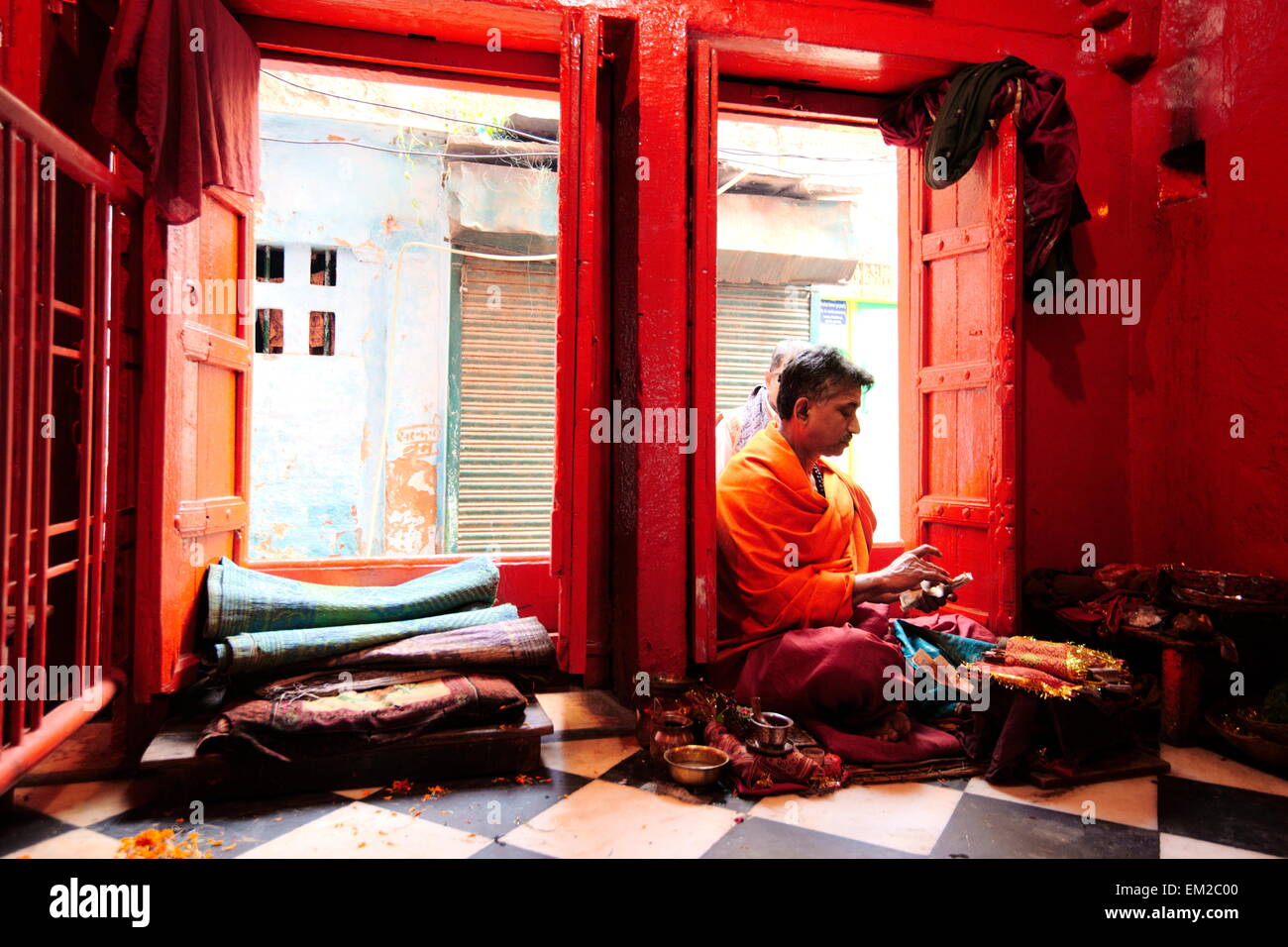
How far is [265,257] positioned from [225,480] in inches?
155

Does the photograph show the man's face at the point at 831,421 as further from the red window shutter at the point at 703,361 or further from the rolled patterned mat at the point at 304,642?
the rolled patterned mat at the point at 304,642

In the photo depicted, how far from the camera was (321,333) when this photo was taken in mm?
6656

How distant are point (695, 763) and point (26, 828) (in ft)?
7.18

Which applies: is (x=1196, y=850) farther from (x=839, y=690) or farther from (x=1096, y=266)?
(x=1096, y=266)

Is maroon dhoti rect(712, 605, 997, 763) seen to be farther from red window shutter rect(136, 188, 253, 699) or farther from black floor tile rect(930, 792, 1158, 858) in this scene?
red window shutter rect(136, 188, 253, 699)

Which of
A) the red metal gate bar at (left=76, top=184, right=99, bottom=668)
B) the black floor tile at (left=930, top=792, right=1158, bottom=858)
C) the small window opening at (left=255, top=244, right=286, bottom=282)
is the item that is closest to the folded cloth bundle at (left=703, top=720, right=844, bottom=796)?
the black floor tile at (left=930, top=792, right=1158, bottom=858)

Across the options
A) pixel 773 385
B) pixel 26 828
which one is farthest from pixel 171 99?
pixel 773 385

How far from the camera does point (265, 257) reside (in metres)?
6.55

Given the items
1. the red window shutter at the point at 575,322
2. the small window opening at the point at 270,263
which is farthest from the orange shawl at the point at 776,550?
the small window opening at the point at 270,263

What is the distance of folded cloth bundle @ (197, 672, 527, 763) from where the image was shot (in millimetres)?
2693

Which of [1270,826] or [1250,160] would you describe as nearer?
[1270,826]

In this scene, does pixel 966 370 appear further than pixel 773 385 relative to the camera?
No
